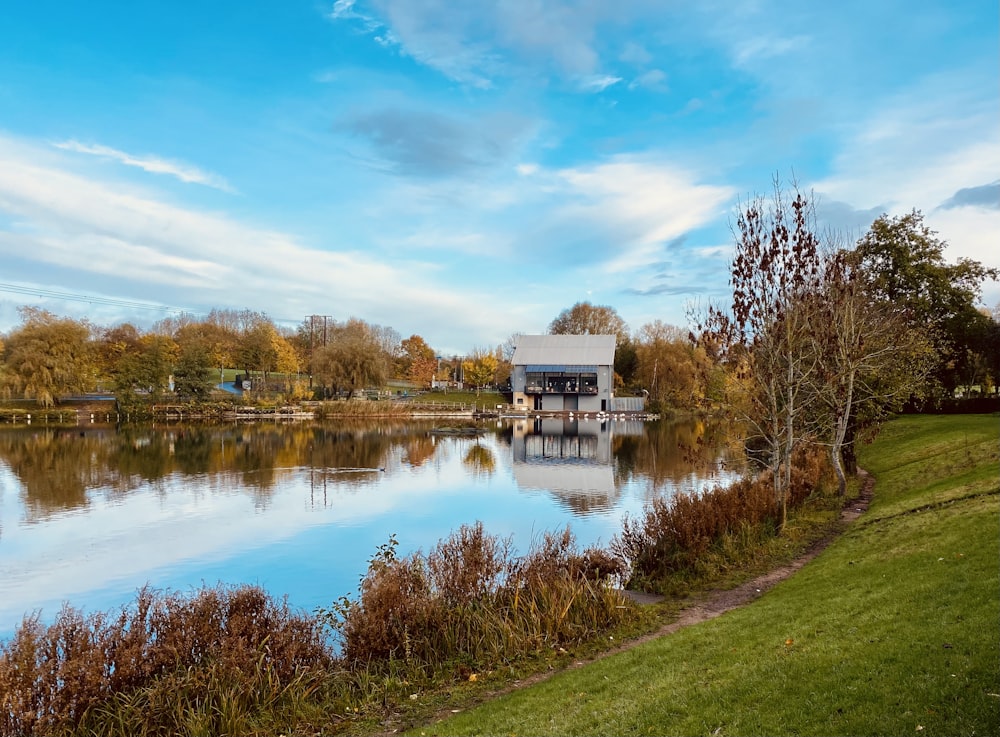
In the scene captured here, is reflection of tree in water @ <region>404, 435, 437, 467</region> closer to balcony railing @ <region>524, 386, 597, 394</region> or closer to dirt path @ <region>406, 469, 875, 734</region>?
dirt path @ <region>406, 469, 875, 734</region>

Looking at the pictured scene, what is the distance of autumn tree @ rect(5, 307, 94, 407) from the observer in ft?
181

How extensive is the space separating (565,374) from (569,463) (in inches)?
1576

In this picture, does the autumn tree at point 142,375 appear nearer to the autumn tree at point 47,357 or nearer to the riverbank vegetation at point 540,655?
the autumn tree at point 47,357

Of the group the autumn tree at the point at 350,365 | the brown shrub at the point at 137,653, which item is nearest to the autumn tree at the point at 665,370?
the autumn tree at the point at 350,365

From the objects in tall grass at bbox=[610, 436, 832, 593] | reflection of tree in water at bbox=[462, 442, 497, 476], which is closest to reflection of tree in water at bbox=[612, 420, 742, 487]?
tall grass at bbox=[610, 436, 832, 593]

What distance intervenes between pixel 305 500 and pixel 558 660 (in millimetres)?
16155

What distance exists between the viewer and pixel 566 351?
75562mm

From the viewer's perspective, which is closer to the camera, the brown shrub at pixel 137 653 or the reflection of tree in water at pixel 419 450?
the brown shrub at pixel 137 653

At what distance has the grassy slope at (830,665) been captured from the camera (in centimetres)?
556

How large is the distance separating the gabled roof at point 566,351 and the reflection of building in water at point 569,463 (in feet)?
54.5

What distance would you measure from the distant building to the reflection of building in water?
51.3ft

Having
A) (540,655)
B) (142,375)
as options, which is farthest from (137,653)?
(142,375)

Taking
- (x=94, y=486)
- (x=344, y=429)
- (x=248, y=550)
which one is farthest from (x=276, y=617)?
(x=344, y=429)

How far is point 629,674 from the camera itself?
7805mm
